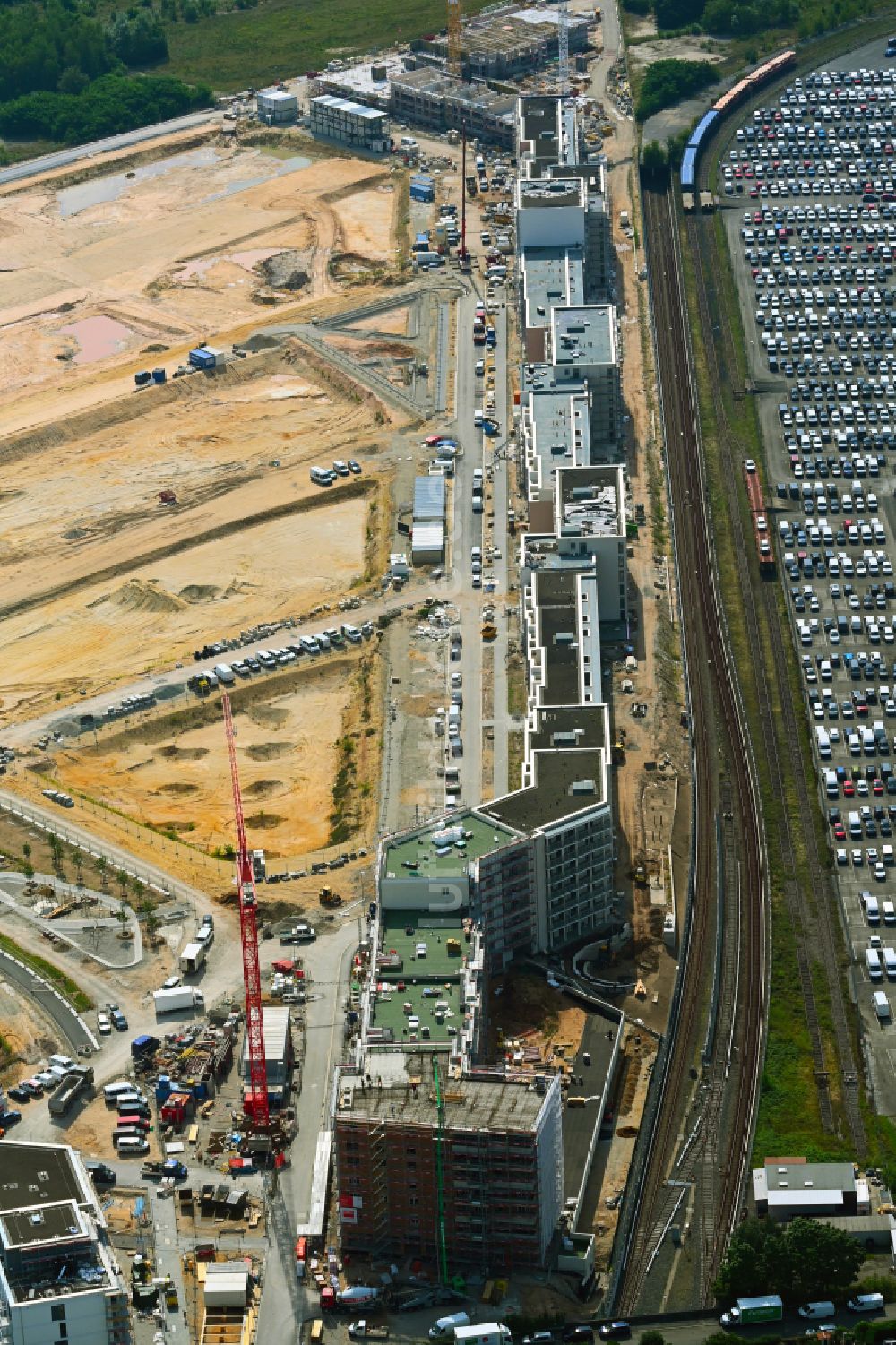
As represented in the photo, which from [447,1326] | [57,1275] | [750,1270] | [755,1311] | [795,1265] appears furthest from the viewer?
[750,1270]

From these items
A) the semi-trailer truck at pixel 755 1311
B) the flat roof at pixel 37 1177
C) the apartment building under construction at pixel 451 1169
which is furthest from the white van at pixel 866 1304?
the flat roof at pixel 37 1177

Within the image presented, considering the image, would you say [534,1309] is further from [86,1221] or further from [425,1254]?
[86,1221]

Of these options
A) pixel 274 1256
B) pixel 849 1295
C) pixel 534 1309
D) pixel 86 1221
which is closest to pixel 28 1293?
pixel 86 1221

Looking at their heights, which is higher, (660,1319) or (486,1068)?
(486,1068)

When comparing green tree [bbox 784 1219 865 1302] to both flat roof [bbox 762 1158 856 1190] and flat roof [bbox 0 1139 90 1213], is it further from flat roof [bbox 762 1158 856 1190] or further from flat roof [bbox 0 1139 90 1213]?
flat roof [bbox 0 1139 90 1213]

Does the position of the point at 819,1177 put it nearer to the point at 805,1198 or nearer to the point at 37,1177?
the point at 805,1198

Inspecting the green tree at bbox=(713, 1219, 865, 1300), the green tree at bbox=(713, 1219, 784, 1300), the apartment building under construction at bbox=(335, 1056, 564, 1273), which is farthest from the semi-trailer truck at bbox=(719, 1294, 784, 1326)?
the apartment building under construction at bbox=(335, 1056, 564, 1273)

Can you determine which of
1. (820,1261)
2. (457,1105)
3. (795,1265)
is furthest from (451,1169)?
(820,1261)
